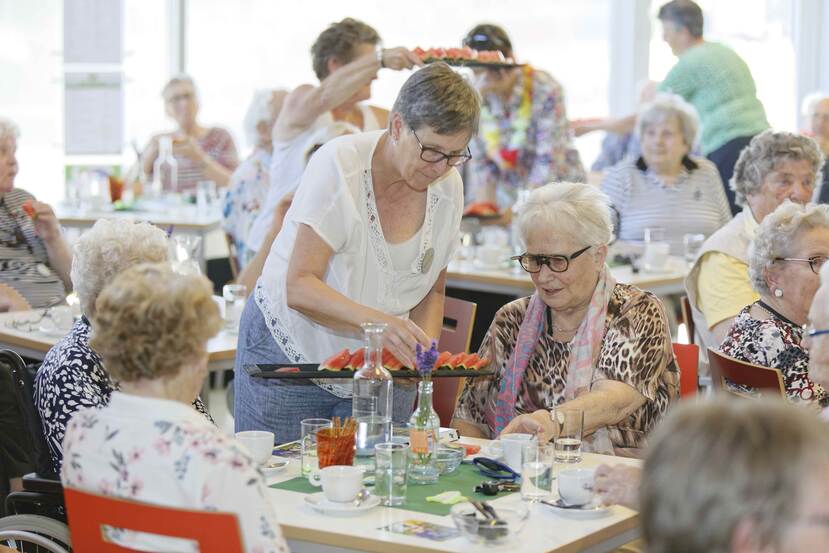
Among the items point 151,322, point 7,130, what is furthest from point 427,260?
point 7,130

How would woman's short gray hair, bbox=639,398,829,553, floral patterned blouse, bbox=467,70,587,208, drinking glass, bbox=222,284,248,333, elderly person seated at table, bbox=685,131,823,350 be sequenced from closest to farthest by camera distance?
woman's short gray hair, bbox=639,398,829,553, elderly person seated at table, bbox=685,131,823,350, drinking glass, bbox=222,284,248,333, floral patterned blouse, bbox=467,70,587,208

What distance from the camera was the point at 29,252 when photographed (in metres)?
5.11

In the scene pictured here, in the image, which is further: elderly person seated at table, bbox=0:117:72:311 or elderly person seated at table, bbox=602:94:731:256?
elderly person seated at table, bbox=602:94:731:256

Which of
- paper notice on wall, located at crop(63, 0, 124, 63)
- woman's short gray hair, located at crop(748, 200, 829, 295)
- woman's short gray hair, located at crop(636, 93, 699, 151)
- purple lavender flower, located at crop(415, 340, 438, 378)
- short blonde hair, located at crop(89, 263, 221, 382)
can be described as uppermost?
paper notice on wall, located at crop(63, 0, 124, 63)

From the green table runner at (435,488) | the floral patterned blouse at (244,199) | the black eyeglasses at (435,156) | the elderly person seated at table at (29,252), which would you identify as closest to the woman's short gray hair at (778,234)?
the black eyeglasses at (435,156)

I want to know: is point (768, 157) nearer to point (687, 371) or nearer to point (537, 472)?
point (687, 371)

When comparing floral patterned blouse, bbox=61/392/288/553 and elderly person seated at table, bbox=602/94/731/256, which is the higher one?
elderly person seated at table, bbox=602/94/731/256

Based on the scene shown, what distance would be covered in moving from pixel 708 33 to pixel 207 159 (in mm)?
4698

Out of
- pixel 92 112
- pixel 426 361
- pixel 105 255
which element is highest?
pixel 92 112

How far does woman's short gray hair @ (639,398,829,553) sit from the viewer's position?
4.56 feet

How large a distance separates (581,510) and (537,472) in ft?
0.44

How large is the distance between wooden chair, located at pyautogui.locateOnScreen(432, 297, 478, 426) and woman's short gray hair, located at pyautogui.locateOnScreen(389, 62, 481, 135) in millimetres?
846

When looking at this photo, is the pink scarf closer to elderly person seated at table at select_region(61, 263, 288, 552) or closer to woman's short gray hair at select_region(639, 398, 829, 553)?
elderly person seated at table at select_region(61, 263, 288, 552)

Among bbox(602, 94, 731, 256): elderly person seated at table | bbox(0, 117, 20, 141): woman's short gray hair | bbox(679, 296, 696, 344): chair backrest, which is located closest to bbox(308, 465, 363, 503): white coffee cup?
bbox(679, 296, 696, 344): chair backrest
